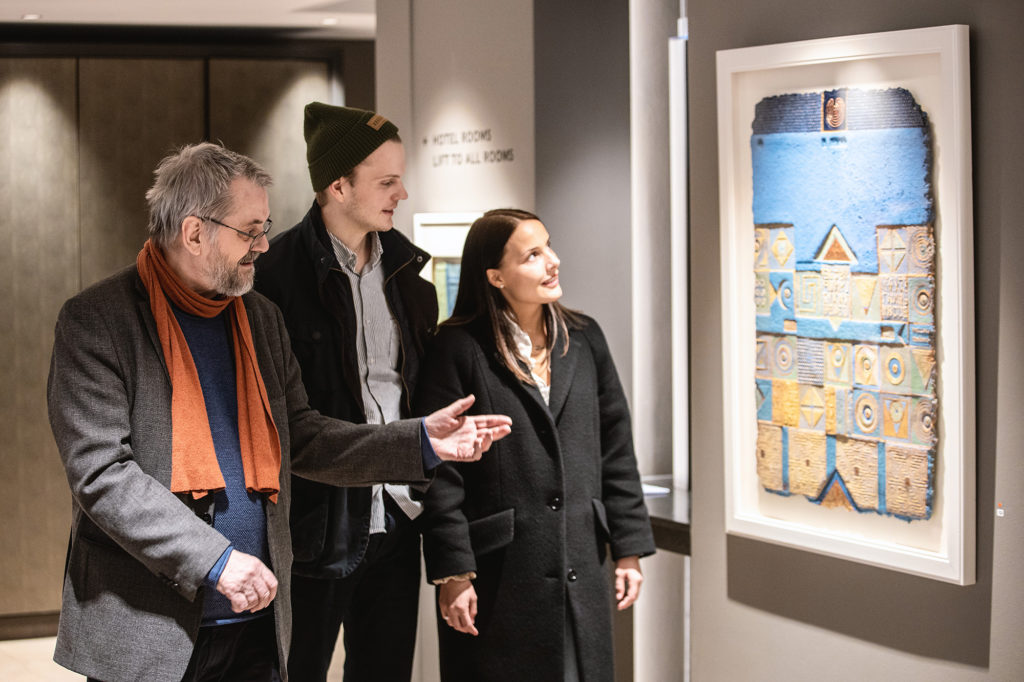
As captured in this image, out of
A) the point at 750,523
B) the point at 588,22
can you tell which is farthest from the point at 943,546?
the point at 588,22

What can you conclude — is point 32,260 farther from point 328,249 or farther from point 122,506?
point 122,506

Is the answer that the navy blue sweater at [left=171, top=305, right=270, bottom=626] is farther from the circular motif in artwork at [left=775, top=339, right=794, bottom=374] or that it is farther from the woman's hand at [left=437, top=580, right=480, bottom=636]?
the circular motif in artwork at [left=775, top=339, right=794, bottom=374]

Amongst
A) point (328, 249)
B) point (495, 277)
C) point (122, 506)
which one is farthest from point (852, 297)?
point (122, 506)

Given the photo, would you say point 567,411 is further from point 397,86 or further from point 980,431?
→ point 397,86

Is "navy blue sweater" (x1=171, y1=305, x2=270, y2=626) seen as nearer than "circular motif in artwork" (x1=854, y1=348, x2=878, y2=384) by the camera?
Yes

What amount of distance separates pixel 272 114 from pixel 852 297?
3723mm

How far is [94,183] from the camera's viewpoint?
531 centimetres

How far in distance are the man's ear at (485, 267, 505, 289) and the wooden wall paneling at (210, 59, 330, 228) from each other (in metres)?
2.97

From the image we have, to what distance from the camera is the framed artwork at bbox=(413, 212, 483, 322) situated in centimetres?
380

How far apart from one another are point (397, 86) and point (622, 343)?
52.5 inches

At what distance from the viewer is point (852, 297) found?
2441 mm

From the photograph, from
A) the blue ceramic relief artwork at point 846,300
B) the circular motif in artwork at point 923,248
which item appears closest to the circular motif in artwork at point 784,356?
the blue ceramic relief artwork at point 846,300

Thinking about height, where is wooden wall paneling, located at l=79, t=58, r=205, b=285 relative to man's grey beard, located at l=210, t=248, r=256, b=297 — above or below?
above

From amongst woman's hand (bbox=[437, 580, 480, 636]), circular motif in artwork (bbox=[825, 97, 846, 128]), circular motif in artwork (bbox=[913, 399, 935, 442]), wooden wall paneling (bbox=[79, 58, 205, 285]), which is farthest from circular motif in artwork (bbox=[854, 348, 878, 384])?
wooden wall paneling (bbox=[79, 58, 205, 285])
